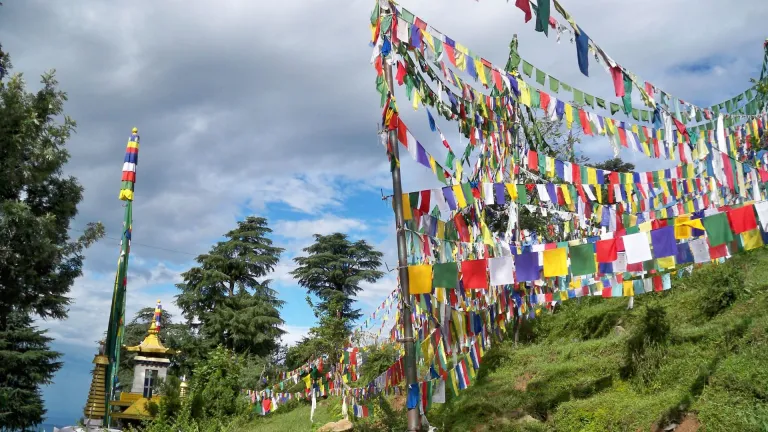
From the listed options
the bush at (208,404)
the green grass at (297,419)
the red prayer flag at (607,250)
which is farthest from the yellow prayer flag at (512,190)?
the green grass at (297,419)

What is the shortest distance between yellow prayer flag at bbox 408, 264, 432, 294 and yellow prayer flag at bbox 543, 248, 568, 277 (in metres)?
1.40

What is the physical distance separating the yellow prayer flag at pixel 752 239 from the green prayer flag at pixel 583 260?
1389 millimetres

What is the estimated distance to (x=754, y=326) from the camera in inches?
388

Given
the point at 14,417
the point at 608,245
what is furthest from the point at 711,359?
the point at 14,417

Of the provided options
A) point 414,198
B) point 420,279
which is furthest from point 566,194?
point 420,279

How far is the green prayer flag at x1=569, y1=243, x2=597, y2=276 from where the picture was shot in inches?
242

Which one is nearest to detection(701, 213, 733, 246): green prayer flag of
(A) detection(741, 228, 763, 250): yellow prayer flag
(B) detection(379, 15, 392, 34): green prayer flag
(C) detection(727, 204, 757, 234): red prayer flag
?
(C) detection(727, 204, 757, 234): red prayer flag

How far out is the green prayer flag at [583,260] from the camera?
615 centimetres

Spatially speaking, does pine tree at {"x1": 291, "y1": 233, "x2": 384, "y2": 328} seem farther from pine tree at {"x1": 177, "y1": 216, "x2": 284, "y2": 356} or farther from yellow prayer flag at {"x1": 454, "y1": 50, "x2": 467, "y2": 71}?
yellow prayer flag at {"x1": 454, "y1": 50, "x2": 467, "y2": 71}

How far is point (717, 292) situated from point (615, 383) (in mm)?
3484

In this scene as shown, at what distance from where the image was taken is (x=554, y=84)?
9.40 metres

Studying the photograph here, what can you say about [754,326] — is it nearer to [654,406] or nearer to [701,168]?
[654,406]

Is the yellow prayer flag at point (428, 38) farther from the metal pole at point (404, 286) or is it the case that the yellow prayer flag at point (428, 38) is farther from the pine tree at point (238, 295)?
the pine tree at point (238, 295)

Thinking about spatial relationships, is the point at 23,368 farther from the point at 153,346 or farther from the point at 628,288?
the point at 628,288
